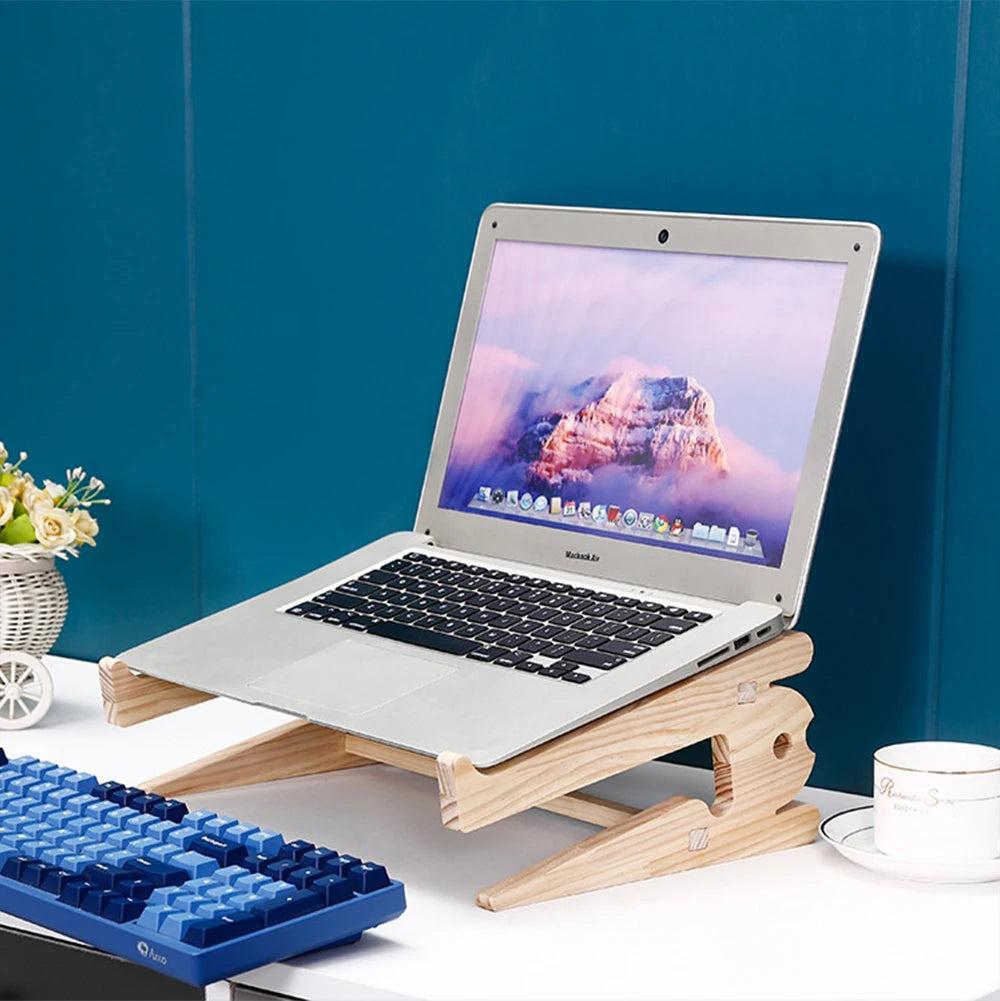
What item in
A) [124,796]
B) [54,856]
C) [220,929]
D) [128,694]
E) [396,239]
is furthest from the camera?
[396,239]

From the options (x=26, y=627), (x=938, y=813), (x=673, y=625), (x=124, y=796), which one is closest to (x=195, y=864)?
(x=124, y=796)

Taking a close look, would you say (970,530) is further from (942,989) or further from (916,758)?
(942,989)

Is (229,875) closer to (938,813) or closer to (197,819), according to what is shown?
(197,819)

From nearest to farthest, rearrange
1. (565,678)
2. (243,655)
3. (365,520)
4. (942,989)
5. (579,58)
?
1. (942,989)
2. (565,678)
3. (243,655)
4. (579,58)
5. (365,520)

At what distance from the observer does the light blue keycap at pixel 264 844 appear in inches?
36.7

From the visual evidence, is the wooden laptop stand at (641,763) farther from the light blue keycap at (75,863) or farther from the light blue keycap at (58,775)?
the light blue keycap at (75,863)

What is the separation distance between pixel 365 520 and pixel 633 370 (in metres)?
0.37

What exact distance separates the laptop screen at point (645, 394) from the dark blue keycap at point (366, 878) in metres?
0.35

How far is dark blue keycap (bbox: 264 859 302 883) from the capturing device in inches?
35.1

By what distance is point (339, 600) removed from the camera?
1202 millimetres

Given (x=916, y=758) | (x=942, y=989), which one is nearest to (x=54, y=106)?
(x=916, y=758)

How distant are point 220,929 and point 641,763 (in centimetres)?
31

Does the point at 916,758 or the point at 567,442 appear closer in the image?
the point at 916,758

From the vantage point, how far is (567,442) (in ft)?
3.99
